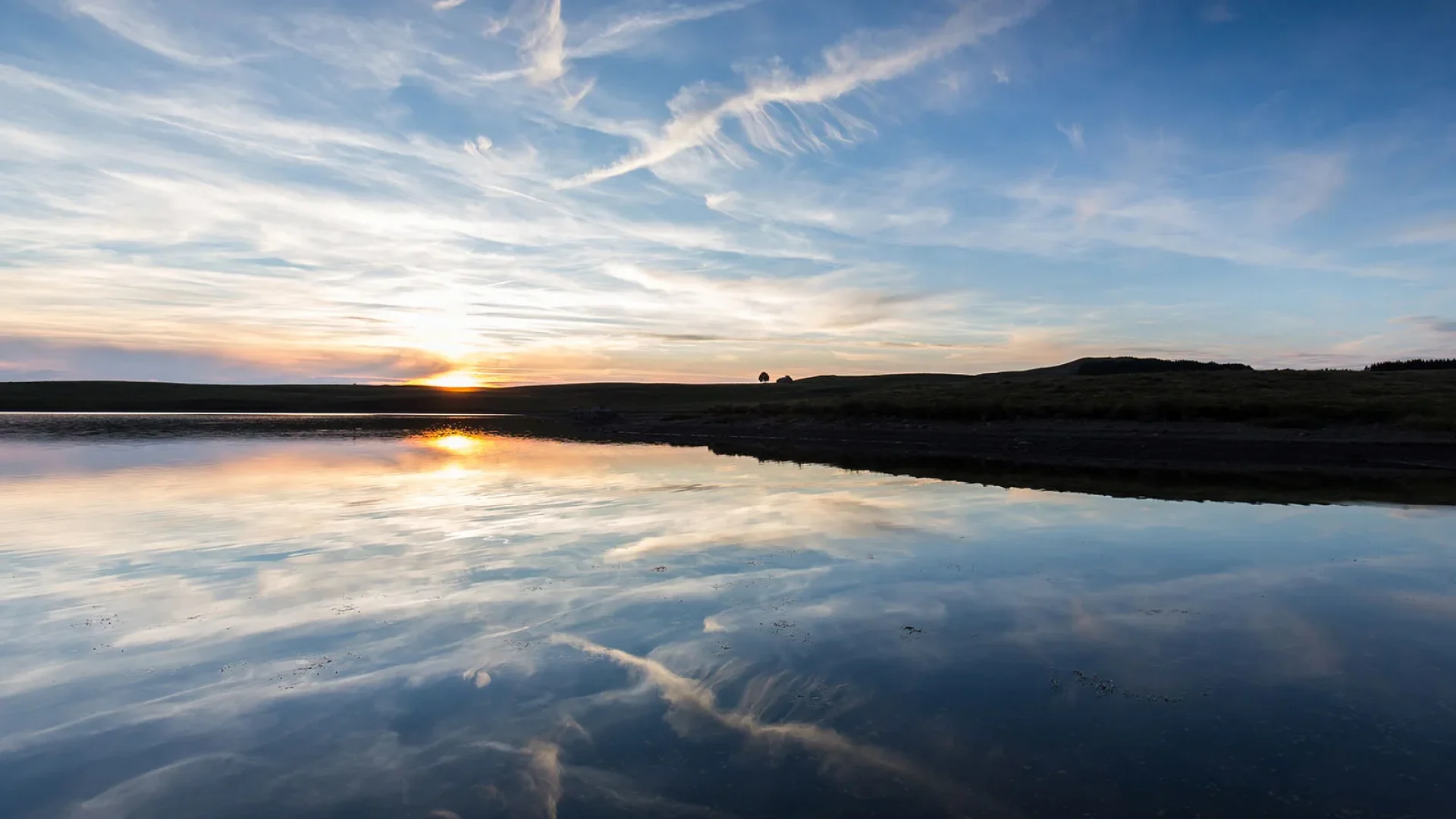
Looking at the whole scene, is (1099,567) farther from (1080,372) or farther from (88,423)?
(88,423)

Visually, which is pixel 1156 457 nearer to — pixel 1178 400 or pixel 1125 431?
pixel 1125 431

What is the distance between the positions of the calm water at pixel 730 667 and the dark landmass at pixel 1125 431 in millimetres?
11014

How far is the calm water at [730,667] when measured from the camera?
7465 mm

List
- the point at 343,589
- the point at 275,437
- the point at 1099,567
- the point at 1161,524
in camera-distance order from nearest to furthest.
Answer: the point at 343,589
the point at 1099,567
the point at 1161,524
the point at 275,437

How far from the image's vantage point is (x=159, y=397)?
5984 inches

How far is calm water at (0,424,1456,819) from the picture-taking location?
746 centimetres

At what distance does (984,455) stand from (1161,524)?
24412mm

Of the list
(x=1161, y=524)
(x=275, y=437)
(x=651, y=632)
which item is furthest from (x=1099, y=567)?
(x=275, y=437)

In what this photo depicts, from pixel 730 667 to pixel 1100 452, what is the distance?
39.8 metres

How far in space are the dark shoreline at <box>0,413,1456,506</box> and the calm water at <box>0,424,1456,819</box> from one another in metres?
7.86

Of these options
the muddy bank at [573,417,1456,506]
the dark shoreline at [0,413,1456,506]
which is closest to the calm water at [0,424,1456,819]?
the muddy bank at [573,417,1456,506]

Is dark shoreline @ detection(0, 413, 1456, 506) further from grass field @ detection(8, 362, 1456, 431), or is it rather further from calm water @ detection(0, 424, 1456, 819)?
calm water @ detection(0, 424, 1456, 819)

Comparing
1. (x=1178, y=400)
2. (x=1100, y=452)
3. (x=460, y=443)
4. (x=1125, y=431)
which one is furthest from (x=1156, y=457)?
(x=460, y=443)

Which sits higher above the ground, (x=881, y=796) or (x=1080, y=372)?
(x=1080, y=372)
